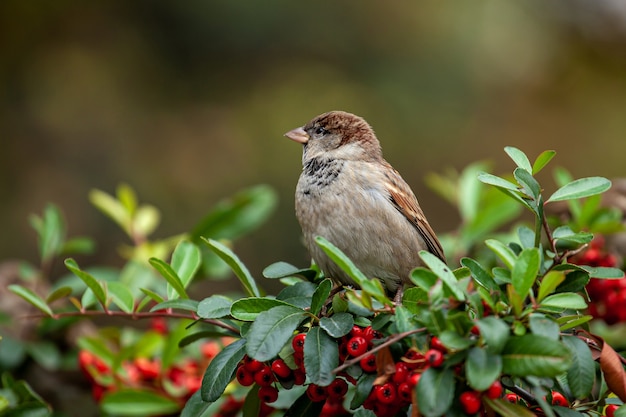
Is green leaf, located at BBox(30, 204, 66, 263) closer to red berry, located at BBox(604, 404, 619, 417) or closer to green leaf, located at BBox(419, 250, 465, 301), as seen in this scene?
green leaf, located at BBox(419, 250, 465, 301)

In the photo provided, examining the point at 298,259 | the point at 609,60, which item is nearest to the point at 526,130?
the point at 609,60

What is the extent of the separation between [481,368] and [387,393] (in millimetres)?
184

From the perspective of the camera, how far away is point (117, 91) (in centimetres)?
465

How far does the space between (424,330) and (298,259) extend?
330cm

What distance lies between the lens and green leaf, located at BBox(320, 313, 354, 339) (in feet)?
3.76

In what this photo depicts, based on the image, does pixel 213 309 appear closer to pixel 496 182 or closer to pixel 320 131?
pixel 496 182

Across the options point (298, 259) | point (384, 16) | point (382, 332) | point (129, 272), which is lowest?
point (298, 259)

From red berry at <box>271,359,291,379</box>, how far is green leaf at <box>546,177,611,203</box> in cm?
52

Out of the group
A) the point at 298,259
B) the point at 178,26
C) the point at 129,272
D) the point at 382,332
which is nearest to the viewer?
the point at 382,332

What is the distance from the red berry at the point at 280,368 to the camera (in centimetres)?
121

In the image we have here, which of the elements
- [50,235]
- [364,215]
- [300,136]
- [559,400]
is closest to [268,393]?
[559,400]

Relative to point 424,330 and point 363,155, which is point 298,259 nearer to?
point 363,155

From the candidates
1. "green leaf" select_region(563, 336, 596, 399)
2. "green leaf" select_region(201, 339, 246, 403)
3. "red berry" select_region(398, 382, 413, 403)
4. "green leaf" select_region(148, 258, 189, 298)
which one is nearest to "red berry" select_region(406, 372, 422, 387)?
"red berry" select_region(398, 382, 413, 403)

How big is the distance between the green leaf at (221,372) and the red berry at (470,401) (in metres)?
0.40
